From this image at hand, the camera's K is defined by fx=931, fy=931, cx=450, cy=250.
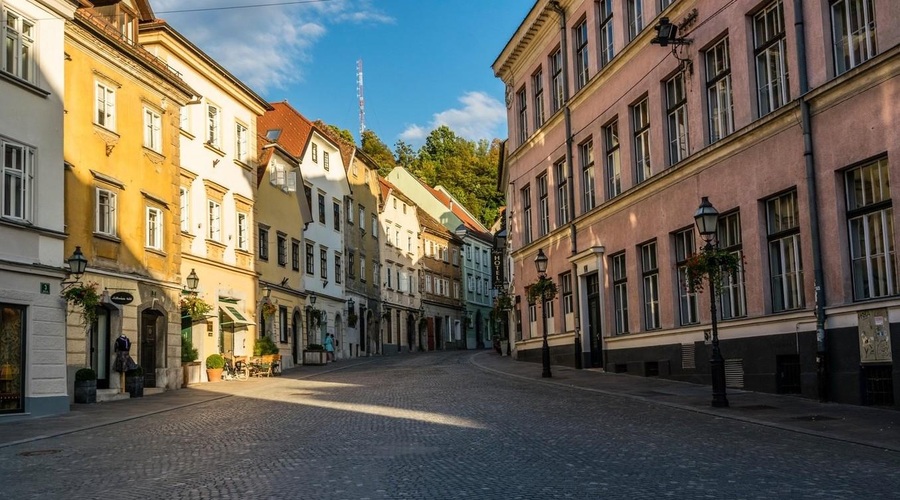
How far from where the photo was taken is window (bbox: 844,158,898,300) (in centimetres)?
1494

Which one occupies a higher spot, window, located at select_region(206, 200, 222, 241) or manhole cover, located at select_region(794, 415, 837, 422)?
window, located at select_region(206, 200, 222, 241)

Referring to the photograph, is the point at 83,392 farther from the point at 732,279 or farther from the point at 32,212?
the point at 732,279

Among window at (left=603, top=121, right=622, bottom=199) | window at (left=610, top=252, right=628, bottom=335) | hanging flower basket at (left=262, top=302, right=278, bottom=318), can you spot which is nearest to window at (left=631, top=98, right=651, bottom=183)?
window at (left=603, top=121, right=622, bottom=199)

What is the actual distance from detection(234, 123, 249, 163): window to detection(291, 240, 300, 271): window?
23.3 feet

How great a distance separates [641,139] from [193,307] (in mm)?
15191

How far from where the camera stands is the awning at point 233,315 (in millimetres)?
34562

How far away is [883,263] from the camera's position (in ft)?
49.6

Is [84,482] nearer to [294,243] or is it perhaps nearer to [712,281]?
[712,281]

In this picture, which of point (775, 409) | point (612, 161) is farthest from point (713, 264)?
point (612, 161)

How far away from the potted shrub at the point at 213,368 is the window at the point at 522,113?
47.3 ft

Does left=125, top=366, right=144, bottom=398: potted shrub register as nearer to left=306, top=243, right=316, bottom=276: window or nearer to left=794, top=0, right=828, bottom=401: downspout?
left=794, top=0, right=828, bottom=401: downspout

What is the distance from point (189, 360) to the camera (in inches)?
1188

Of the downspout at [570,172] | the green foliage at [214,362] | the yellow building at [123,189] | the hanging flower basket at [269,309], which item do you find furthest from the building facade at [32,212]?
the hanging flower basket at [269,309]

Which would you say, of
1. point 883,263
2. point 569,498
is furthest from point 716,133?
point 569,498
